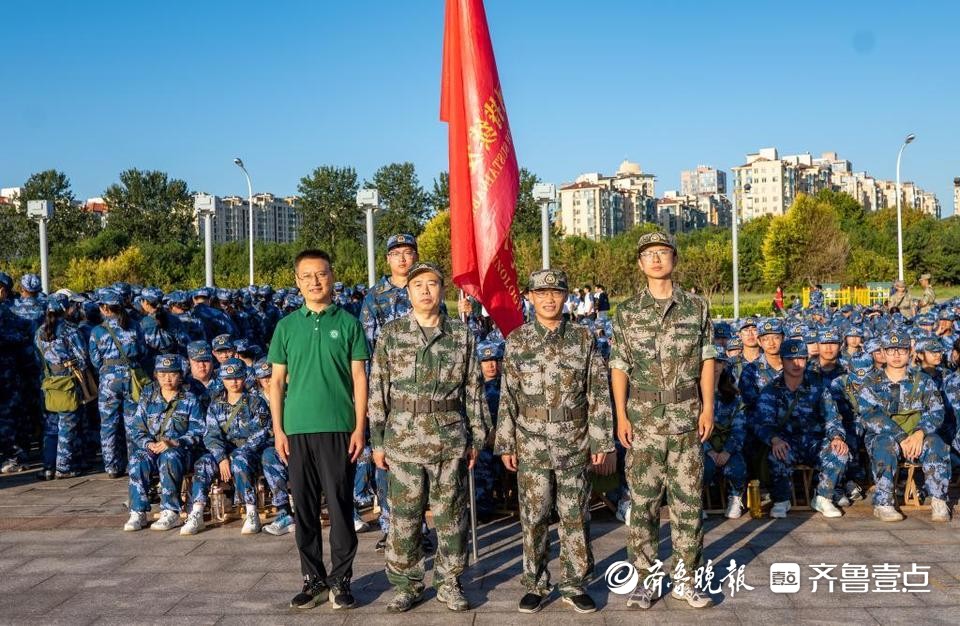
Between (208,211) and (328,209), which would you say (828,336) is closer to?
(208,211)

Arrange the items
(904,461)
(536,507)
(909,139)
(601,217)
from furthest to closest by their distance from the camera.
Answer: (601,217)
(909,139)
(904,461)
(536,507)

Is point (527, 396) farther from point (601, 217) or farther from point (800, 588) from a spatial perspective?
point (601, 217)

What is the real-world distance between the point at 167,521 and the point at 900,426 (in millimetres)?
5940

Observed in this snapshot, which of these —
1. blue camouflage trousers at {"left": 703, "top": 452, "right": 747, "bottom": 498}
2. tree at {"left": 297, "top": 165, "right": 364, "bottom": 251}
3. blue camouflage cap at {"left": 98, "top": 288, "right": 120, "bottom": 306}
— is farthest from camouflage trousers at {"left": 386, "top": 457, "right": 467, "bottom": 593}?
tree at {"left": 297, "top": 165, "right": 364, "bottom": 251}

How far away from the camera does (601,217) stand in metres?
127

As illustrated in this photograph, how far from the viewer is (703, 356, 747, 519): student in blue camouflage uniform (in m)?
7.01

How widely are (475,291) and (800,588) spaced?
2879mm

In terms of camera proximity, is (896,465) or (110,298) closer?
(896,465)

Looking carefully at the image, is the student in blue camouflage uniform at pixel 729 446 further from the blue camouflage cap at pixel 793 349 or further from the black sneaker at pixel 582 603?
the black sneaker at pixel 582 603

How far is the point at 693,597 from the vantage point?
4965mm

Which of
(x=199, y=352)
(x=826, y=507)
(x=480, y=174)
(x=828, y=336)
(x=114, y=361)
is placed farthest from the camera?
(x=114, y=361)

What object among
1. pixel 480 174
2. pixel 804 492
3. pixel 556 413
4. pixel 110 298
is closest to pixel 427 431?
pixel 556 413

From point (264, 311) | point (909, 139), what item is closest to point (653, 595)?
point (264, 311)

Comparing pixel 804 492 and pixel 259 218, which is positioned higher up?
pixel 259 218
